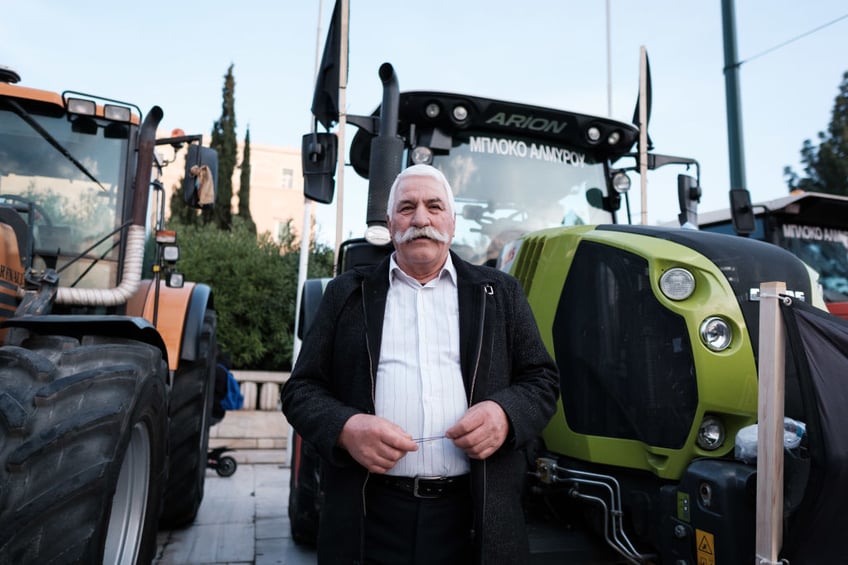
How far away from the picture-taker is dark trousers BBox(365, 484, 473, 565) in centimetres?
205

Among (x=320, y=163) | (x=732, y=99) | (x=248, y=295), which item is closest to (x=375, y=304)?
(x=320, y=163)

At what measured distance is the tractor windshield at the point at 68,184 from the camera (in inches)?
159

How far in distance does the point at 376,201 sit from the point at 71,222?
209cm

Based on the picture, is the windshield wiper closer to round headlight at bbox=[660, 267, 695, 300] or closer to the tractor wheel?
the tractor wheel

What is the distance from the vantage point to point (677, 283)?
239cm

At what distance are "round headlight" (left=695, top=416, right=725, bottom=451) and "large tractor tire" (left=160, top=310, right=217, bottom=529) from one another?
3.62 metres

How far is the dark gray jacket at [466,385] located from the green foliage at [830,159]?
19383 mm

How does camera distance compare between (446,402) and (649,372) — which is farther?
(649,372)

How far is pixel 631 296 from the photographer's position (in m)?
2.52

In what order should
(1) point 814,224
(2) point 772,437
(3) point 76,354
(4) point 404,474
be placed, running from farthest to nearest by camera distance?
(1) point 814,224
(3) point 76,354
(4) point 404,474
(2) point 772,437

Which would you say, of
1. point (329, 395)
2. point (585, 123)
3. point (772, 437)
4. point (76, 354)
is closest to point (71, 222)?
point (76, 354)

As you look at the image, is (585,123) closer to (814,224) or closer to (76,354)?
(76,354)

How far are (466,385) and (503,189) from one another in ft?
6.28

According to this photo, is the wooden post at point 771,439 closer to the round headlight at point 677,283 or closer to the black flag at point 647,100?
the round headlight at point 677,283
